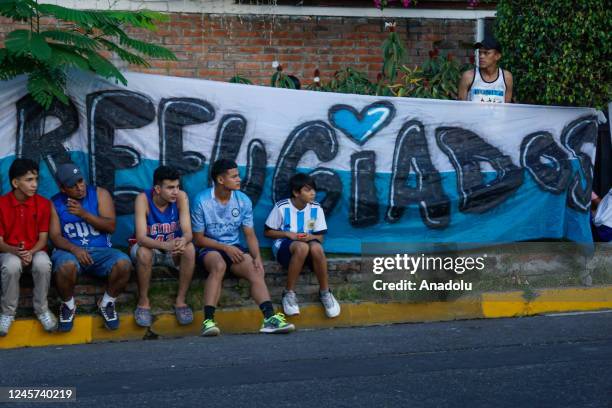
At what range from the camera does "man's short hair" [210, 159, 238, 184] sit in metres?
8.66

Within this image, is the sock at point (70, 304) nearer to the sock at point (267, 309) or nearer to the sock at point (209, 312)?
the sock at point (209, 312)

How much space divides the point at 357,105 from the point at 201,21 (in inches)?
104

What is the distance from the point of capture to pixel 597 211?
1023cm

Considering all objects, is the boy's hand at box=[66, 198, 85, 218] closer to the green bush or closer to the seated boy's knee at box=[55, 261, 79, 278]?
the seated boy's knee at box=[55, 261, 79, 278]

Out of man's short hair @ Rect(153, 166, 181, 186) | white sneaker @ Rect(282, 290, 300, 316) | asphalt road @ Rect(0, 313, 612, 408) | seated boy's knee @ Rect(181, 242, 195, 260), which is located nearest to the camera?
asphalt road @ Rect(0, 313, 612, 408)

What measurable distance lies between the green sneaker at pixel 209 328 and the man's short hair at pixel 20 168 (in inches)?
73.9

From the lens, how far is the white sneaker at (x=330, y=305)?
8.73 m

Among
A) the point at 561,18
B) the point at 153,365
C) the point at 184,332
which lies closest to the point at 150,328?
the point at 184,332

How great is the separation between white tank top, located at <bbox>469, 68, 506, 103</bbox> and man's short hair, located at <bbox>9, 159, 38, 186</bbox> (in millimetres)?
4547

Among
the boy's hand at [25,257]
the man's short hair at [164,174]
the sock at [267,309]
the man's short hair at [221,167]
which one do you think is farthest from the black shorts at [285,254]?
the boy's hand at [25,257]

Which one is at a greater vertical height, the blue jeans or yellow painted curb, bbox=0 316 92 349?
the blue jeans

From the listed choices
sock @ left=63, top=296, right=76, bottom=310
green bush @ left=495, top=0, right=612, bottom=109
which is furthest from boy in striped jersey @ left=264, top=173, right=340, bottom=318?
green bush @ left=495, top=0, right=612, bottom=109

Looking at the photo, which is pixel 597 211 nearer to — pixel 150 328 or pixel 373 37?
pixel 373 37

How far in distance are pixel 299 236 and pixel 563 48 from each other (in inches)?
135
